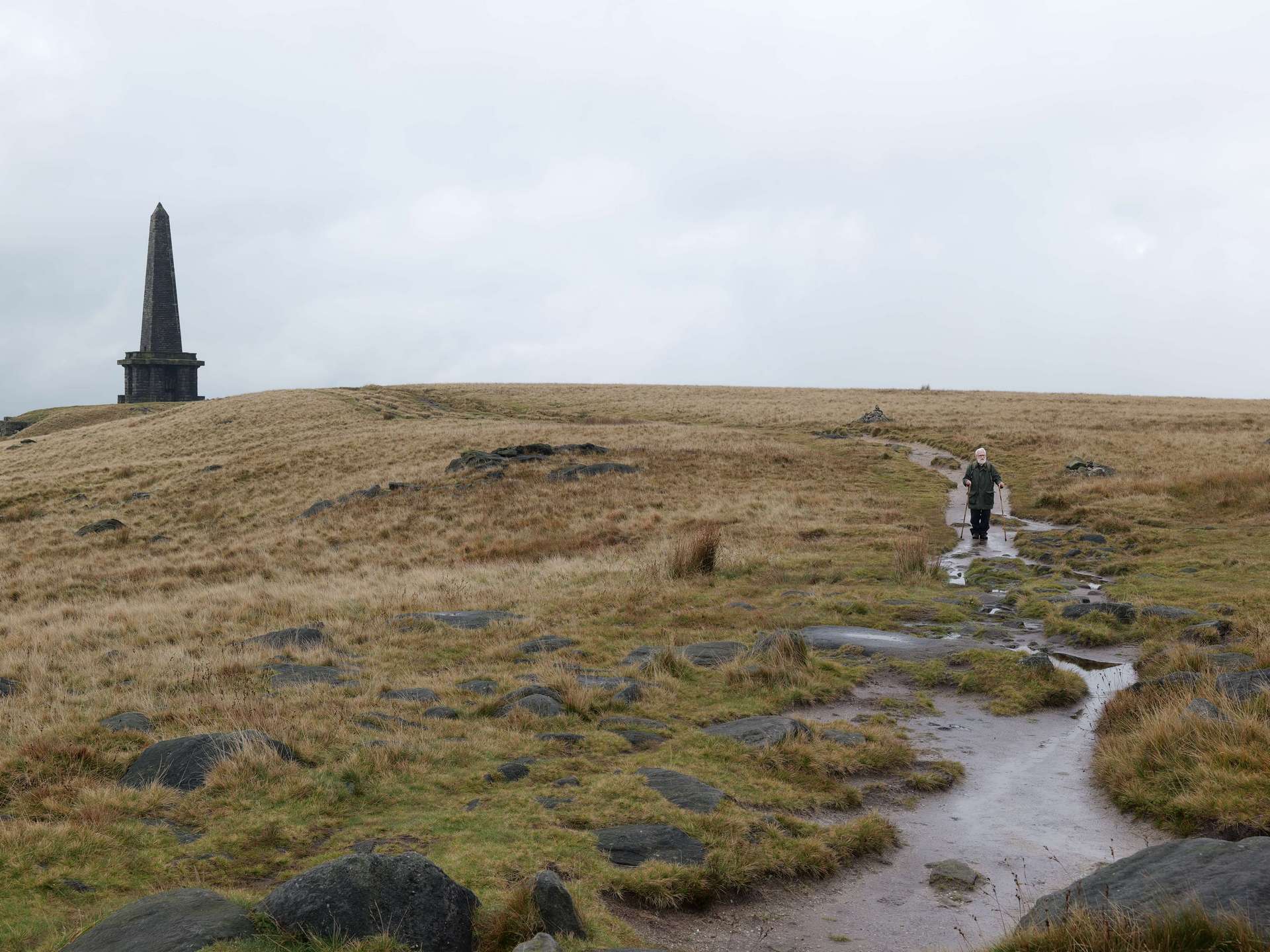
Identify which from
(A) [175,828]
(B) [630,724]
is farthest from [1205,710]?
(A) [175,828]

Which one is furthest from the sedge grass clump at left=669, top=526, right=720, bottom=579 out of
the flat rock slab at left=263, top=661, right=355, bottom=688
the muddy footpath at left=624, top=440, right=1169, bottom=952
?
the flat rock slab at left=263, top=661, right=355, bottom=688

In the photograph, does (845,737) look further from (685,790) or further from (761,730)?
(685,790)

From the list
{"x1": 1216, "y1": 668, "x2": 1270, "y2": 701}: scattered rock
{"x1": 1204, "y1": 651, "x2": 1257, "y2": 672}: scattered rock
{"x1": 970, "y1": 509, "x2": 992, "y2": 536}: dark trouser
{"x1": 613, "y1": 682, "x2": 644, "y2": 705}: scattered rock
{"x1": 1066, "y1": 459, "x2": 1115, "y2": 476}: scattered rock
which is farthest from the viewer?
{"x1": 1066, "y1": 459, "x2": 1115, "y2": 476}: scattered rock

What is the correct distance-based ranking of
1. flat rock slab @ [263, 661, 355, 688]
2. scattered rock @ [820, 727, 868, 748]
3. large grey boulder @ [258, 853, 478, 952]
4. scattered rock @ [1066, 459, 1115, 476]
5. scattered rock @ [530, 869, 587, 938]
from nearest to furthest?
1. large grey boulder @ [258, 853, 478, 952]
2. scattered rock @ [530, 869, 587, 938]
3. scattered rock @ [820, 727, 868, 748]
4. flat rock slab @ [263, 661, 355, 688]
5. scattered rock @ [1066, 459, 1115, 476]

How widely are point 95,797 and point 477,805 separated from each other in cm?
325

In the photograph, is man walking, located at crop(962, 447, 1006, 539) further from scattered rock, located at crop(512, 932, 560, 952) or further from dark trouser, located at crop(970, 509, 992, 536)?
scattered rock, located at crop(512, 932, 560, 952)

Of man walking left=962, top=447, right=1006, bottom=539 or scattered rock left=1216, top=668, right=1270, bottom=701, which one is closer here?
scattered rock left=1216, top=668, right=1270, bottom=701

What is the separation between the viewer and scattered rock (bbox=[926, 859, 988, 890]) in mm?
7273

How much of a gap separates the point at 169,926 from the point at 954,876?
5.70 m

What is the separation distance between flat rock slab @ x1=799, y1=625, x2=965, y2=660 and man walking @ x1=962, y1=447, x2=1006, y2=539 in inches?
378

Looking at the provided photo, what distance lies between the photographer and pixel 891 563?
2039 centimetres

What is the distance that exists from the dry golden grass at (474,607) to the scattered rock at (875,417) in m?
4.93

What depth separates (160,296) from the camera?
87.8 m

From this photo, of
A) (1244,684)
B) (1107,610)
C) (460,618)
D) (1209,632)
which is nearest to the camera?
(1244,684)
